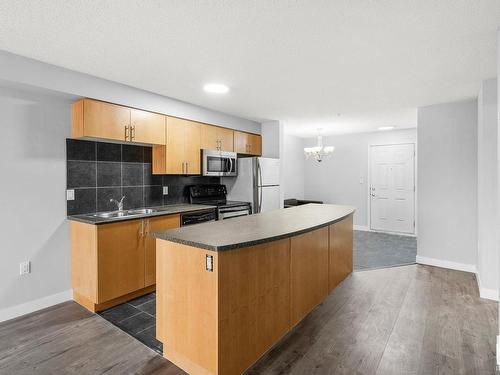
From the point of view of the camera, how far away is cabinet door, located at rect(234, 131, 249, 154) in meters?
4.87

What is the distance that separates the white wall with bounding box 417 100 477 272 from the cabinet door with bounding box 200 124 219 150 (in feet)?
9.70

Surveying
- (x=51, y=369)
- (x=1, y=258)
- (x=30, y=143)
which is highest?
(x=30, y=143)

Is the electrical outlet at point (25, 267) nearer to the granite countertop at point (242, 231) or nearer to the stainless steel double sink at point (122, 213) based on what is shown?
the stainless steel double sink at point (122, 213)

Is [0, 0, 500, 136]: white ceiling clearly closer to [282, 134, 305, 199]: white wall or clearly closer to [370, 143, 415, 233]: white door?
[370, 143, 415, 233]: white door

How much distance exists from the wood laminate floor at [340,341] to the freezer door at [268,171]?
215 centimetres

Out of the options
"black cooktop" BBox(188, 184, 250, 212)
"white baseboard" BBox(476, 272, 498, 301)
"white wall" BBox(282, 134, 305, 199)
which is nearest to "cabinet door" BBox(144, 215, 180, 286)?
"black cooktop" BBox(188, 184, 250, 212)

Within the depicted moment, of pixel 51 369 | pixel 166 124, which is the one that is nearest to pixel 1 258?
pixel 51 369

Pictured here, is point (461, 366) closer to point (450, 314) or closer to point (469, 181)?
point (450, 314)

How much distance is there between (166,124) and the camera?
3.74 metres

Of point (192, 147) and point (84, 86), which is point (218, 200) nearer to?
point (192, 147)

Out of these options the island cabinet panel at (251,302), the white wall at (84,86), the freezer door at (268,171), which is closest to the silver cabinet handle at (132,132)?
the white wall at (84,86)

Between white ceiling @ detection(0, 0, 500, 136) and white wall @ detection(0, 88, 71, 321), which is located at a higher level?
white ceiling @ detection(0, 0, 500, 136)

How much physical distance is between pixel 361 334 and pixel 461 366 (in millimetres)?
656

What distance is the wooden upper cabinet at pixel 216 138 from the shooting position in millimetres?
4297
